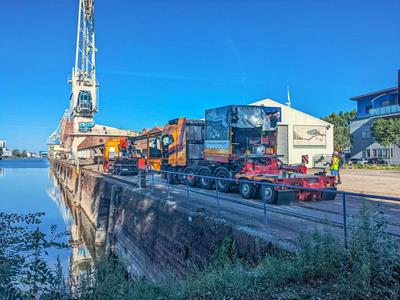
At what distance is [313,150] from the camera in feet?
116

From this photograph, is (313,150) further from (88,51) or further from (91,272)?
(88,51)

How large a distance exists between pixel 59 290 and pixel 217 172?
382 inches

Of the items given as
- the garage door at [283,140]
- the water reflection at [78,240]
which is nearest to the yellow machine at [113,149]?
the water reflection at [78,240]

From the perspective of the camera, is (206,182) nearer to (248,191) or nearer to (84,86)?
(248,191)

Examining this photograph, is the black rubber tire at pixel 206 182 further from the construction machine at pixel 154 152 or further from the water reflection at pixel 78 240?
the water reflection at pixel 78 240

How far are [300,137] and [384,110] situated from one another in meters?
14.5

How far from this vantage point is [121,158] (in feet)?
80.6

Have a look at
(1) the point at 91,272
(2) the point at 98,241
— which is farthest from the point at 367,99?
(1) the point at 91,272

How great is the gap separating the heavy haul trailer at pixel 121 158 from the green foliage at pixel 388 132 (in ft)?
89.5

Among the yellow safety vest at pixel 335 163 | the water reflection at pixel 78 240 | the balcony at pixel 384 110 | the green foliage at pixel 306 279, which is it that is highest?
the balcony at pixel 384 110

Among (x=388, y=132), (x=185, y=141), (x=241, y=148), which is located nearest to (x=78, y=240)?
(x=185, y=141)

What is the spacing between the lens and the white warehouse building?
34.7 metres

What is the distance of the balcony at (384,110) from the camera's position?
3885 cm

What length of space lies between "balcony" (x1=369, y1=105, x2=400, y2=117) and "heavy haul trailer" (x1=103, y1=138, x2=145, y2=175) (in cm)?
3233
